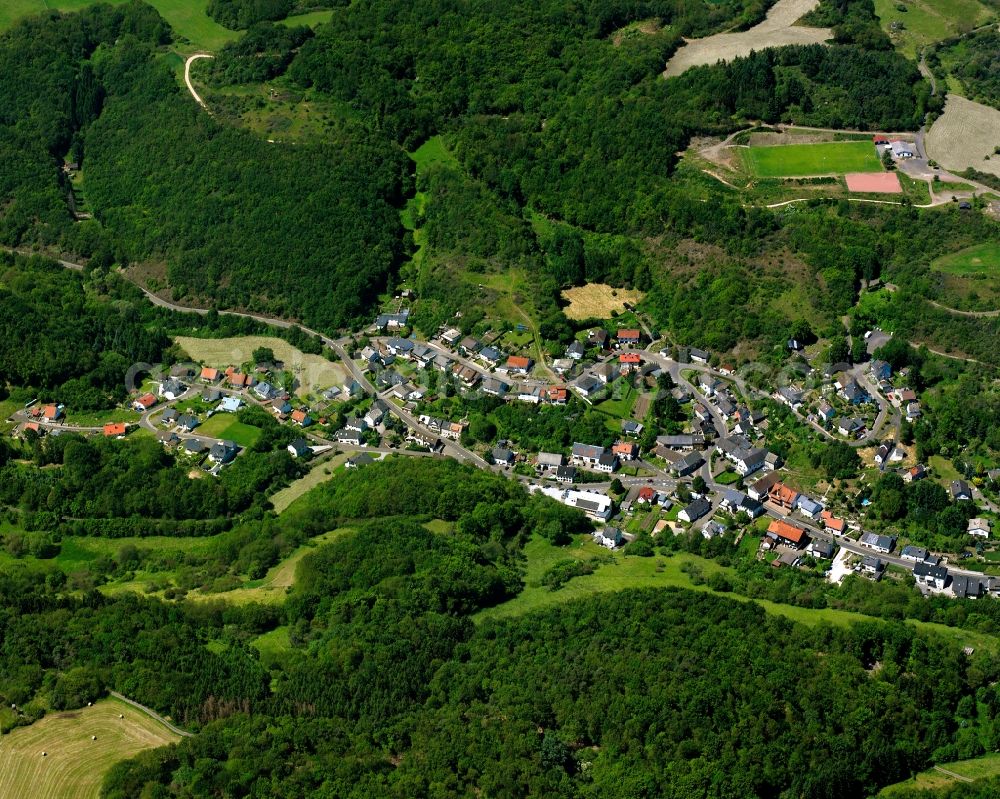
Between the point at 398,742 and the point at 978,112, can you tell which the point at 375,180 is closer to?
the point at 978,112

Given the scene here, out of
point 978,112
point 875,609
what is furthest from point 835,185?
point 875,609

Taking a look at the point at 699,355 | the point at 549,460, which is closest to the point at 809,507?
the point at 549,460

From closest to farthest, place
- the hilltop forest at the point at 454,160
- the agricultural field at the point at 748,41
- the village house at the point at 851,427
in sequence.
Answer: the village house at the point at 851,427 → the hilltop forest at the point at 454,160 → the agricultural field at the point at 748,41

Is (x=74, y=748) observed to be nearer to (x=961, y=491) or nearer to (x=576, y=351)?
(x=576, y=351)

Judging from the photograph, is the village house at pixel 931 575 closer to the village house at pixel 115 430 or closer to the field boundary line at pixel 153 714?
the field boundary line at pixel 153 714

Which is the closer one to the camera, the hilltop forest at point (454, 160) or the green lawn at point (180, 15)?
the hilltop forest at point (454, 160)

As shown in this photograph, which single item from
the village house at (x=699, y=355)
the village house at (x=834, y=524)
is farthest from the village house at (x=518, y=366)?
the village house at (x=834, y=524)

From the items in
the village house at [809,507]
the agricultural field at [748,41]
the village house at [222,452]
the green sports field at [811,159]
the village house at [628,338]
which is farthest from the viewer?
the agricultural field at [748,41]
